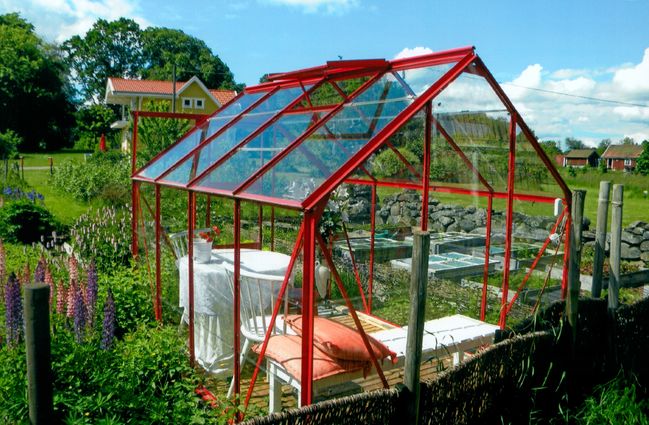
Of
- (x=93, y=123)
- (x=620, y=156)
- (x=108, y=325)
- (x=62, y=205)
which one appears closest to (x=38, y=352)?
(x=108, y=325)

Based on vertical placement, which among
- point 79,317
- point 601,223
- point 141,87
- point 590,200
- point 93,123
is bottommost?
point 590,200

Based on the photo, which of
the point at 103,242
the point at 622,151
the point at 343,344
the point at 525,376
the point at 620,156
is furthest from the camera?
the point at 622,151

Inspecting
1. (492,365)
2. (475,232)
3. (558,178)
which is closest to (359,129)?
(558,178)

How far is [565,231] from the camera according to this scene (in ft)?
15.5

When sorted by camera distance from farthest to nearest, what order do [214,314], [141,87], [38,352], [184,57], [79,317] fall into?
[184,57] → [141,87] → [214,314] → [79,317] → [38,352]

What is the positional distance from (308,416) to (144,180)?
349 centimetres

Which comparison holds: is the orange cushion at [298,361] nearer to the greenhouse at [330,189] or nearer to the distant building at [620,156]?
the greenhouse at [330,189]

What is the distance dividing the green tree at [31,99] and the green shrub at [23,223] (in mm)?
31885

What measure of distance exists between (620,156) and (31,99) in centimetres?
6247

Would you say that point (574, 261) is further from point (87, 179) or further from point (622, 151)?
point (622, 151)

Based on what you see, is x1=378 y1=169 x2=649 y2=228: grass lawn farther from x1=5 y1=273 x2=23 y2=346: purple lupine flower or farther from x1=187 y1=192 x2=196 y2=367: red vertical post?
x1=5 y1=273 x2=23 y2=346: purple lupine flower

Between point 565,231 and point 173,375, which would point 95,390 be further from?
point 565,231

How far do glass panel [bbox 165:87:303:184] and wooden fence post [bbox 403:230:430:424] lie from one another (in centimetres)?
232

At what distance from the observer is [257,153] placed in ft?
13.9
